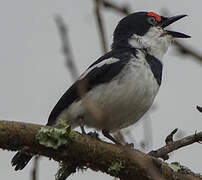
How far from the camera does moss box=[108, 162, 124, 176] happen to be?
329cm

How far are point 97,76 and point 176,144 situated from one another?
154cm

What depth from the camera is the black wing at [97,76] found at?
189 inches

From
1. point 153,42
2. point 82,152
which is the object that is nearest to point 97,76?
point 153,42

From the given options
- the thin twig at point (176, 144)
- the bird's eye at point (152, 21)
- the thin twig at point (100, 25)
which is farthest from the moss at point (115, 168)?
the bird's eye at point (152, 21)

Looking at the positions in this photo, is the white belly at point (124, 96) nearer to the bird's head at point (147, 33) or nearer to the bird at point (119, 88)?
the bird at point (119, 88)

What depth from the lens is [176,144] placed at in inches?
140

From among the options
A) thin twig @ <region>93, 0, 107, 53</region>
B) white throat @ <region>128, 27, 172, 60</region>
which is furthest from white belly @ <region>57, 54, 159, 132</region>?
thin twig @ <region>93, 0, 107, 53</region>

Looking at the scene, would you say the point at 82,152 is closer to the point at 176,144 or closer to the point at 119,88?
the point at 176,144

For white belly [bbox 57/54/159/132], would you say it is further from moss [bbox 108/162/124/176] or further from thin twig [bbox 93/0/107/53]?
thin twig [bbox 93/0/107/53]

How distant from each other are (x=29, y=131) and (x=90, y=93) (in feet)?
5.01

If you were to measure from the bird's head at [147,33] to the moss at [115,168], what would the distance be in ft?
7.02

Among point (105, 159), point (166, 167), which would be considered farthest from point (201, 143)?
point (105, 159)

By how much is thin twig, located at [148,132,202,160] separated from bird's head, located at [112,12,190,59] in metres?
1.79

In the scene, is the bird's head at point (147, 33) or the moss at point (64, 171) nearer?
the moss at point (64, 171)
